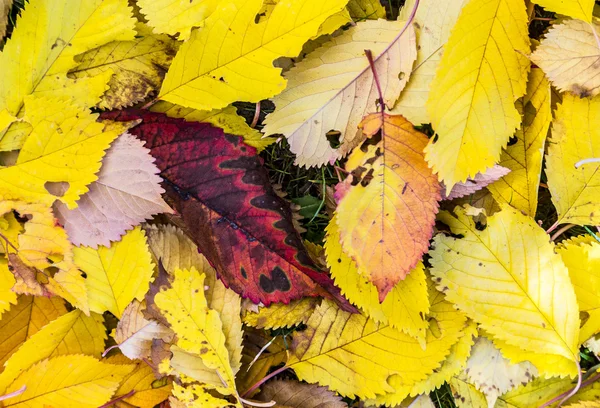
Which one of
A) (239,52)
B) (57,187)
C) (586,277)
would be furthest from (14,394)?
(586,277)

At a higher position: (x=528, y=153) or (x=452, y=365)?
(x=528, y=153)

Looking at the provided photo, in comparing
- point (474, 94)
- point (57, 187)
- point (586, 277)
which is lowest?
point (586, 277)

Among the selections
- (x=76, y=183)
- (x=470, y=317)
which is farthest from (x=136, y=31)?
(x=470, y=317)

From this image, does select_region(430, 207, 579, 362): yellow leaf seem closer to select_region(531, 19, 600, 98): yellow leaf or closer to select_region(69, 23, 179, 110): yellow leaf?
select_region(531, 19, 600, 98): yellow leaf

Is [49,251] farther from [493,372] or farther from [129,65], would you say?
[493,372]

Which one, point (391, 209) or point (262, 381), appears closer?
point (391, 209)

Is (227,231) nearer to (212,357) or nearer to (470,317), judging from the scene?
(212,357)

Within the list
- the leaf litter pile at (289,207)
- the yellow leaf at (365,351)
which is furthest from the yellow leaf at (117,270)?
the yellow leaf at (365,351)

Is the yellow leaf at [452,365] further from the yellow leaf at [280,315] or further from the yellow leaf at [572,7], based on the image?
the yellow leaf at [572,7]
